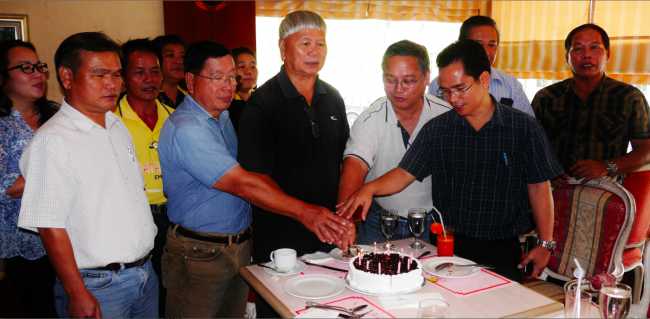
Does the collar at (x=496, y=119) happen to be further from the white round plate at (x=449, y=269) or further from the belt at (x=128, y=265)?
the belt at (x=128, y=265)

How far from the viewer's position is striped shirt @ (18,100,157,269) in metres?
1.62

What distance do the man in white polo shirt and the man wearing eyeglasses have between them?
459 mm

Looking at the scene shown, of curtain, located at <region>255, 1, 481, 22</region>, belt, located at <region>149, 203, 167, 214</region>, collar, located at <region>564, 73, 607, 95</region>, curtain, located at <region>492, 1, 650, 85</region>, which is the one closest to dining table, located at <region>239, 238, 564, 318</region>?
belt, located at <region>149, 203, 167, 214</region>

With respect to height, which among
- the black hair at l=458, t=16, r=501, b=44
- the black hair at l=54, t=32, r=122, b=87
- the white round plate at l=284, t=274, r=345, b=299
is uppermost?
the black hair at l=458, t=16, r=501, b=44

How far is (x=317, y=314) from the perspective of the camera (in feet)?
4.71

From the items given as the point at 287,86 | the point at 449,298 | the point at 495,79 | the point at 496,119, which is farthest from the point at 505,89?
the point at 449,298

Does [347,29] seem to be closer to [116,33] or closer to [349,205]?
[116,33]

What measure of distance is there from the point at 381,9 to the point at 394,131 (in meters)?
3.55

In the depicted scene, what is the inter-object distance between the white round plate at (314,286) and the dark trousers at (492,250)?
30.5 inches

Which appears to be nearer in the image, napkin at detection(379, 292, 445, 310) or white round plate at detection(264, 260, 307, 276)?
napkin at detection(379, 292, 445, 310)

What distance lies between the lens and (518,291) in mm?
1614

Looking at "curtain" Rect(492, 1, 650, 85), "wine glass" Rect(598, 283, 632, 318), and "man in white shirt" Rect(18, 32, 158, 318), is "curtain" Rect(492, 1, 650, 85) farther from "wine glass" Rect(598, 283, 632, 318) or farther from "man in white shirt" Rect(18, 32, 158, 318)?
"man in white shirt" Rect(18, 32, 158, 318)

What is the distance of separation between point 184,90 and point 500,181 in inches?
99.8

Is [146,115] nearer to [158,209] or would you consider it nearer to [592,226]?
[158,209]
